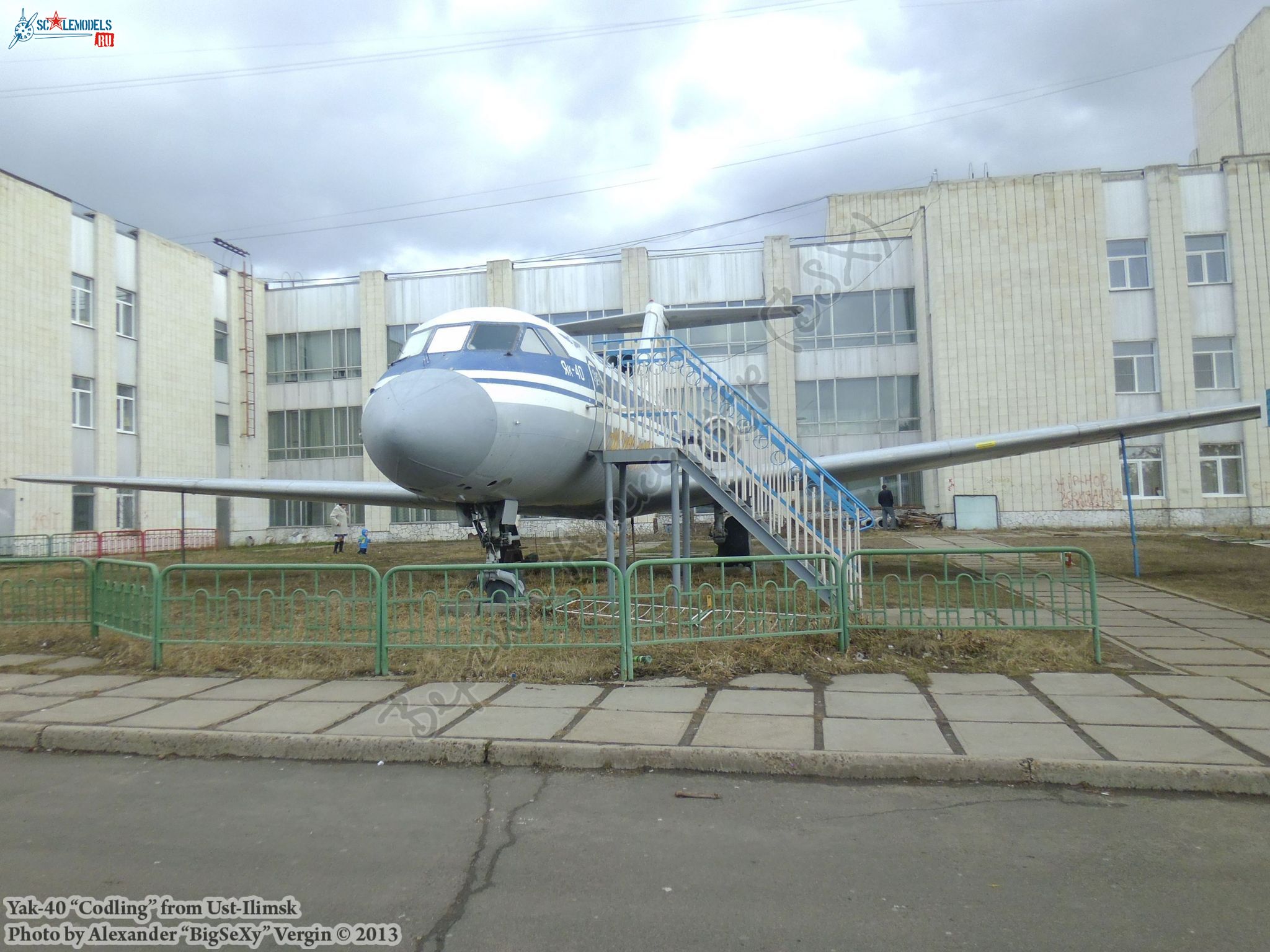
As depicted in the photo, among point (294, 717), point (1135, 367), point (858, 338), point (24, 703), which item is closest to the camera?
point (294, 717)

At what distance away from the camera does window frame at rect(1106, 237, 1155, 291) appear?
29.8m

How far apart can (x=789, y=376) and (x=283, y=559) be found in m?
19.6

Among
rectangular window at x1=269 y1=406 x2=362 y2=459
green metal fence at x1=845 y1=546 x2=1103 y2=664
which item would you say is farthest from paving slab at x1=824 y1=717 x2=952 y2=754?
rectangular window at x1=269 y1=406 x2=362 y2=459

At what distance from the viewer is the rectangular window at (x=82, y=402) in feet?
90.2

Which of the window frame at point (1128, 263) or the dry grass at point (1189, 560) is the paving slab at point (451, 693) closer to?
the dry grass at point (1189, 560)

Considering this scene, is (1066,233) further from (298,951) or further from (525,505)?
(298,951)

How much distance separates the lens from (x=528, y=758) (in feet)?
16.0

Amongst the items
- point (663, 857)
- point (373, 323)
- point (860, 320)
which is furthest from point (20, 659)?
point (860, 320)

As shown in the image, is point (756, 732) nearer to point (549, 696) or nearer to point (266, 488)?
point (549, 696)

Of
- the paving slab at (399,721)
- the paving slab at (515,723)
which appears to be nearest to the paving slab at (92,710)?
the paving slab at (399,721)

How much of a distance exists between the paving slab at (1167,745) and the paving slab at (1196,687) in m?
1.02

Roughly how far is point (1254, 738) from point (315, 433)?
35.9 metres

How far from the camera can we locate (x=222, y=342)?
114ft

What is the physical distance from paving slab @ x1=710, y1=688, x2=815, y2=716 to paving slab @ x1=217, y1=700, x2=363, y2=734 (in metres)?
2.66
